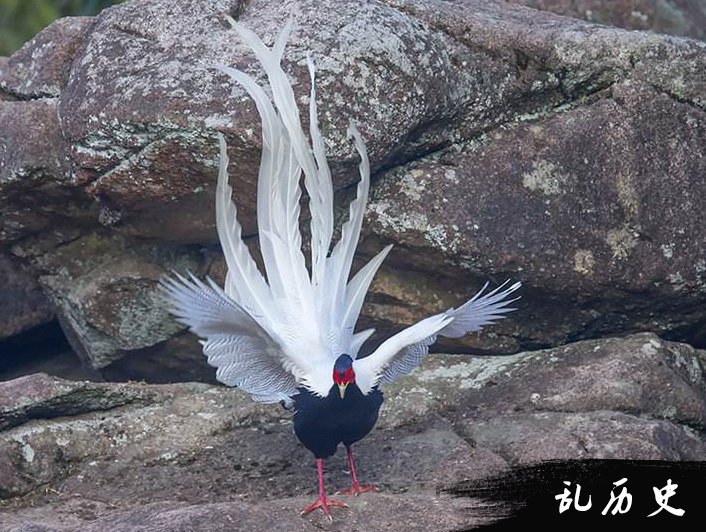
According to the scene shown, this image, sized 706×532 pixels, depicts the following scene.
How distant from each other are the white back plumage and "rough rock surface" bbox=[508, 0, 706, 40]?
300cm

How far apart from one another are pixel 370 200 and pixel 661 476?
6.46ft

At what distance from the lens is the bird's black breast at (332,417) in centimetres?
491

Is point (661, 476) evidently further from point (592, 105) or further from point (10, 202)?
point (10, 202)

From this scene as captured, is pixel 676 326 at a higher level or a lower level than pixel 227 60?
lower

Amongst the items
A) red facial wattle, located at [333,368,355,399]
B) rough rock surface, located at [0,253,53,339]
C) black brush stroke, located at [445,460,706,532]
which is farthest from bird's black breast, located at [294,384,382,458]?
rough rock surface, located at [0,253,53,339]

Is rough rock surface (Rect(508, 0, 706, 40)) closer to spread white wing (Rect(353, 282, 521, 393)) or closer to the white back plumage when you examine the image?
the white back plumage

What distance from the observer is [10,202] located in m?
6.36

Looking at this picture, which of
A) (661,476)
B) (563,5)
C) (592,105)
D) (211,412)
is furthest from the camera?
(563,5)

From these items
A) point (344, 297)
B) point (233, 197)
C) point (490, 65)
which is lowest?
point (344, 297)

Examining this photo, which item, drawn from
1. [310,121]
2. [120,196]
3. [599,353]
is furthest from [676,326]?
[120,196]

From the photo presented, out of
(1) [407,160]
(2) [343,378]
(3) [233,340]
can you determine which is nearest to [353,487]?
(2) [343,378]

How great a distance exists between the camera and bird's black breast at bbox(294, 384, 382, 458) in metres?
4.91

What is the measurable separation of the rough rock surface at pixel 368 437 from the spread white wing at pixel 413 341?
1.45 ft

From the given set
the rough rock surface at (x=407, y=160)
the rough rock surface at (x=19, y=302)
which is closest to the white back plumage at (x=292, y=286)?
the rough rock surface at (x=407, y=160)
